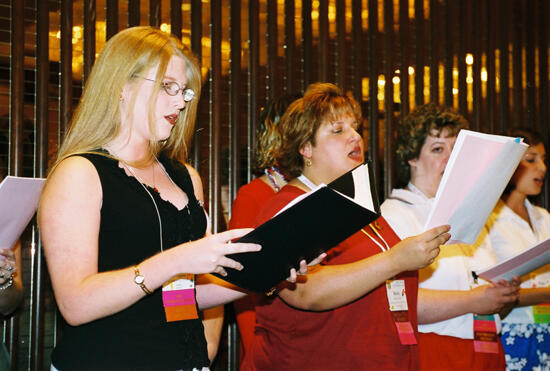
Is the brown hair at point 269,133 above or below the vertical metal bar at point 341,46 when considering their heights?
below

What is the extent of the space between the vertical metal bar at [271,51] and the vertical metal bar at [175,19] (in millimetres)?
536

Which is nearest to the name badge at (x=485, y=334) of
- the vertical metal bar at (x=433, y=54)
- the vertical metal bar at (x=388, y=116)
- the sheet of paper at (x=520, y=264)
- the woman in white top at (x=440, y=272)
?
the woman in white top at (x=440, y=272)

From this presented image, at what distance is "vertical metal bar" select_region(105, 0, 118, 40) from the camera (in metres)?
3.04

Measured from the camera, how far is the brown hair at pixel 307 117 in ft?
7.76

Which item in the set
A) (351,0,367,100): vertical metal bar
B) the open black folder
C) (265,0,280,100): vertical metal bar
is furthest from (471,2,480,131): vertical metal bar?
the open black folder

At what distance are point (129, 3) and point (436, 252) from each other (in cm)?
203

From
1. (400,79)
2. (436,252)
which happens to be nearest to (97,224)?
(436,252)

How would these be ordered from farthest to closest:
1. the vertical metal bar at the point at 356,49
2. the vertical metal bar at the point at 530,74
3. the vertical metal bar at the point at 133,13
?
1. the vertical metal bar at the point at 530,74
2. the vertical metal bar at the point at 356,49
3. the vertical metal bar at the point at 133,13

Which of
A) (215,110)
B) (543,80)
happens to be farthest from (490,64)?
(215,110)

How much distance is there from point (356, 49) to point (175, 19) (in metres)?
1.14

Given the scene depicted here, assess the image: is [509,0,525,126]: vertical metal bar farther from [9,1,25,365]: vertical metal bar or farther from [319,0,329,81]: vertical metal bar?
[9,1,25,365]: vertical metal bar

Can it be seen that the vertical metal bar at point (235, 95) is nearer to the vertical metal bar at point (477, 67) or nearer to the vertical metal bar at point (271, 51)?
the vertical metal bar at point (271, 51)

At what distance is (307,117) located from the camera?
238 centimetres

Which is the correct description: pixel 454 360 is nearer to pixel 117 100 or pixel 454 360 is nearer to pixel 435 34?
pixel 117 100
